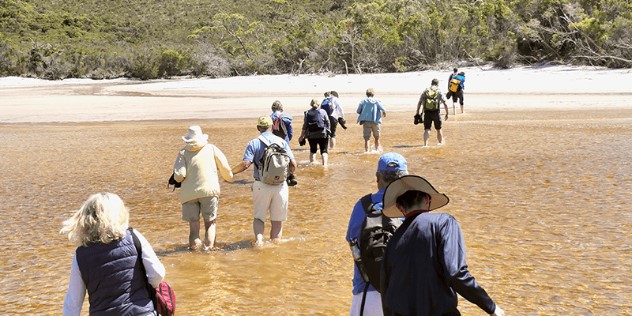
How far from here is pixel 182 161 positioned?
7.69 meters

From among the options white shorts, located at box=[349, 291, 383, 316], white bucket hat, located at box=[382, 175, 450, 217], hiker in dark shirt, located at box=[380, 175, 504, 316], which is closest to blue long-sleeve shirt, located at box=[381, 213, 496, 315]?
hiker in dark shirt, located at box=[380, 175, 504, 316]

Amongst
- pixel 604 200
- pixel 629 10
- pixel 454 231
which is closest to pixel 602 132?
pixel 604 200

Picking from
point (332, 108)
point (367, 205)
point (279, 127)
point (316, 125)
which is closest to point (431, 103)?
point (332, 108)

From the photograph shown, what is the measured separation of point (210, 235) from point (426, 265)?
16.6 feet

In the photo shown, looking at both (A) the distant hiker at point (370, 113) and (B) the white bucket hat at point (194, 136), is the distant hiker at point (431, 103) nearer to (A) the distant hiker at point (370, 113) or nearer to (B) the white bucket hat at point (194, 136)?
(A) the distant hiker at point (370, 113)

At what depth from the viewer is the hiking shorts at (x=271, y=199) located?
811cm

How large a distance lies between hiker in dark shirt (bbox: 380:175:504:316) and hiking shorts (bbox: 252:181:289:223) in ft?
15.3

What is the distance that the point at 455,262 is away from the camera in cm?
336

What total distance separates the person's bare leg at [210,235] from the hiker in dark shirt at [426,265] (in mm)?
4804

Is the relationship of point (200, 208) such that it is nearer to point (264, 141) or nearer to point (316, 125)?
point (264, 141)

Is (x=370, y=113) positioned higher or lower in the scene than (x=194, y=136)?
lower

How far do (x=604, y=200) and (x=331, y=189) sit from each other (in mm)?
4224

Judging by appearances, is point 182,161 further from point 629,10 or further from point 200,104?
point 629,10

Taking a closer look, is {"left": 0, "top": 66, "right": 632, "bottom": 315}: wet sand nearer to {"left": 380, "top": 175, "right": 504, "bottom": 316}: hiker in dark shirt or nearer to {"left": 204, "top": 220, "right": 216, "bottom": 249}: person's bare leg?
{"left": 204, "top": 220, "right": 216, "bottom": 249}: person's bare leg
